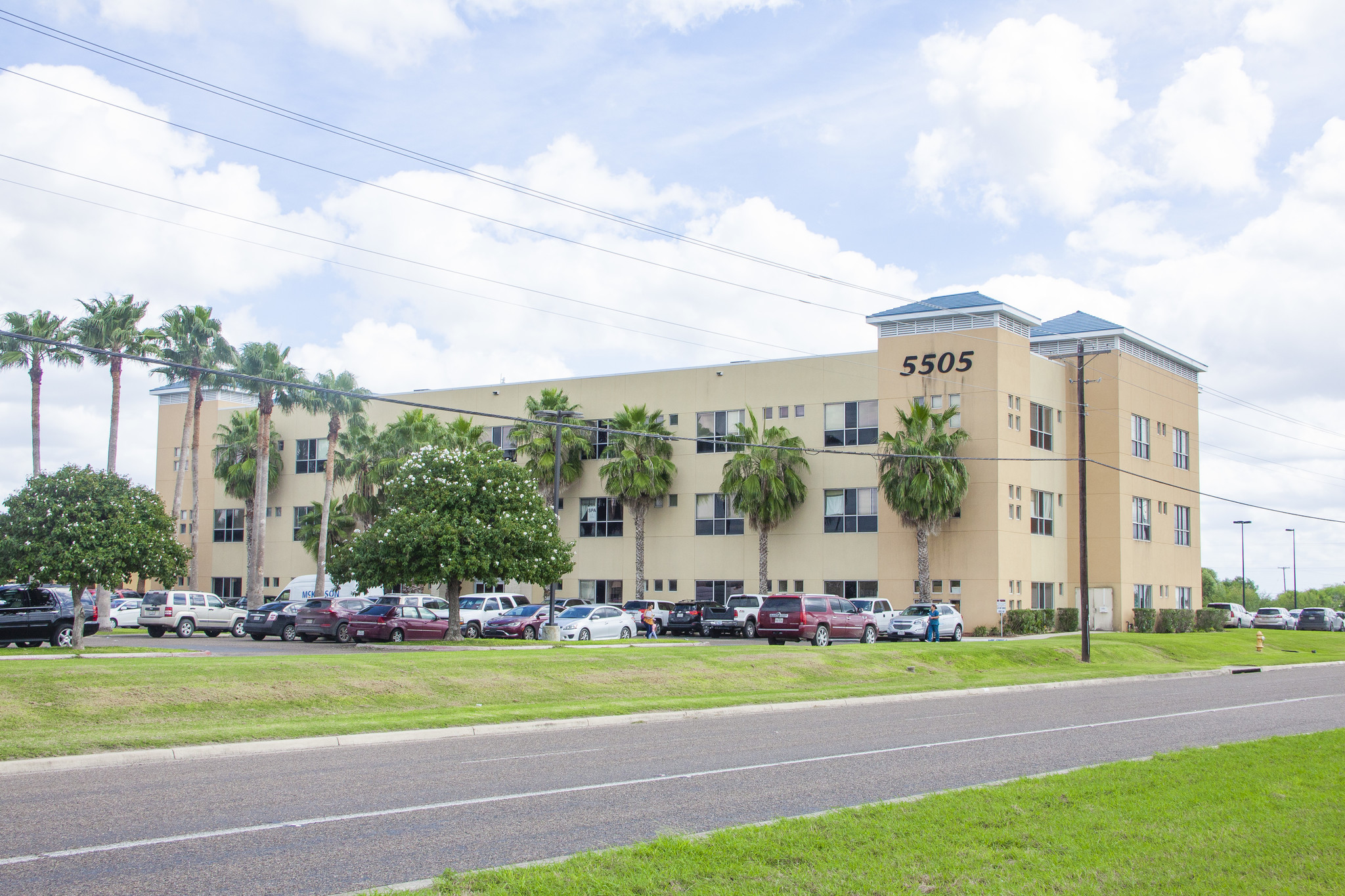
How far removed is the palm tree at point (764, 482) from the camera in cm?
5203

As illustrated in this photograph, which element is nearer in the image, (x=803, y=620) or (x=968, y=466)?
(x=803, y=620)

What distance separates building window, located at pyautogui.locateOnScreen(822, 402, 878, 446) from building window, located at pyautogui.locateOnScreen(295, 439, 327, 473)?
96.5ft

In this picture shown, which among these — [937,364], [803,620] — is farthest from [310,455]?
[803,620]

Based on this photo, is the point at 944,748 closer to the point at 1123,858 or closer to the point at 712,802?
the point at 712,802

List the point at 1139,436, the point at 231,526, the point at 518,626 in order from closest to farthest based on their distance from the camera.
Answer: the point at 518,626
the point at 1139,436
the point at 231,526

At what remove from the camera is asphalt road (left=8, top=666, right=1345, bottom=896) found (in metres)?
8.00

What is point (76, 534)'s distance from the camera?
28656 millimetres

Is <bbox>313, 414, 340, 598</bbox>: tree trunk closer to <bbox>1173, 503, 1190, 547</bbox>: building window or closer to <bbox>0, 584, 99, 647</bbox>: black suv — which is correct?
<bbox>0, 584, 99, 647</bbox>: black suv

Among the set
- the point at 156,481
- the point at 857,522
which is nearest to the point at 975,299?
the point at 857,522

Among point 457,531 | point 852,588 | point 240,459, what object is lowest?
point 852,588

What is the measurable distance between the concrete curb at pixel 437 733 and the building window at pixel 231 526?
54022mm

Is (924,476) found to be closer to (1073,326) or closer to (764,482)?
(764,482)

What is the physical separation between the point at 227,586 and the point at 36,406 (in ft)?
71.0

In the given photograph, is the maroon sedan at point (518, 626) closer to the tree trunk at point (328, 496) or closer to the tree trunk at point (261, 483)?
the tree trunk at point (328, 496)
